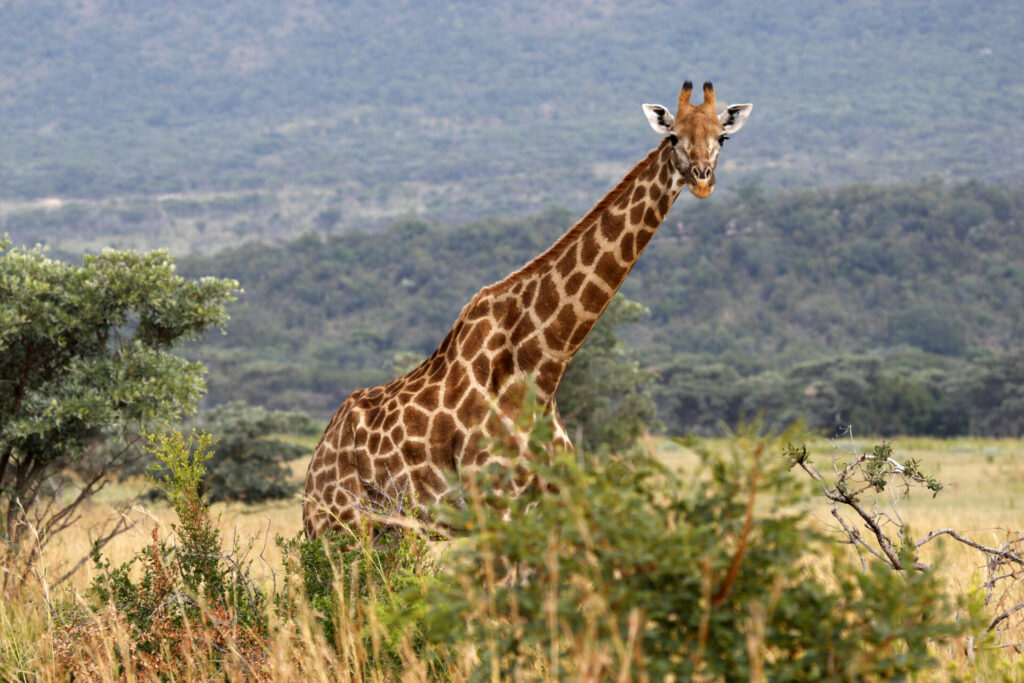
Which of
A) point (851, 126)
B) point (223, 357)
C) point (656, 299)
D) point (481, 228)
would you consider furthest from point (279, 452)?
point (851, 126)

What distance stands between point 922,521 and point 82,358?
9.36 m

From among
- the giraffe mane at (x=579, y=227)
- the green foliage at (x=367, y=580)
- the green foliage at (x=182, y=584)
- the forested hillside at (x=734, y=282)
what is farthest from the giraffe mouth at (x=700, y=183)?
the forested hillside at (x=734, y=282)

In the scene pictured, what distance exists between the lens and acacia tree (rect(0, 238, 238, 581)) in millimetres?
8695

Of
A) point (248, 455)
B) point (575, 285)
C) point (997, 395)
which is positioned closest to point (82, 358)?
point (575, 285)

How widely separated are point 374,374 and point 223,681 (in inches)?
2610

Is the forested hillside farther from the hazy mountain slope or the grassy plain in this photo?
the grassy plain

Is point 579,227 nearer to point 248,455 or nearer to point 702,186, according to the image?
point 702,186

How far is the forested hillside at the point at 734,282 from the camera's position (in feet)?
272

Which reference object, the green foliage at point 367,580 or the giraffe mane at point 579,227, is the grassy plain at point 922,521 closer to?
the green foliage at point 367,580

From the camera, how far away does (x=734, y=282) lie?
93.2 metres

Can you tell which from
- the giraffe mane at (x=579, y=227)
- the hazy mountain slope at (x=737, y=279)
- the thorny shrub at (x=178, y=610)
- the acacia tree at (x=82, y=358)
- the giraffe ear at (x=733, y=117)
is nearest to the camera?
the thorny shrub at (x=178, y=610)

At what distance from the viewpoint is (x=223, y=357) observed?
6462 cm

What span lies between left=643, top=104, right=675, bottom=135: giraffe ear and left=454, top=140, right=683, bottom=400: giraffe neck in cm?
20

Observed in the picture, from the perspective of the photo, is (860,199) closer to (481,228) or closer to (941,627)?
(481,228)
